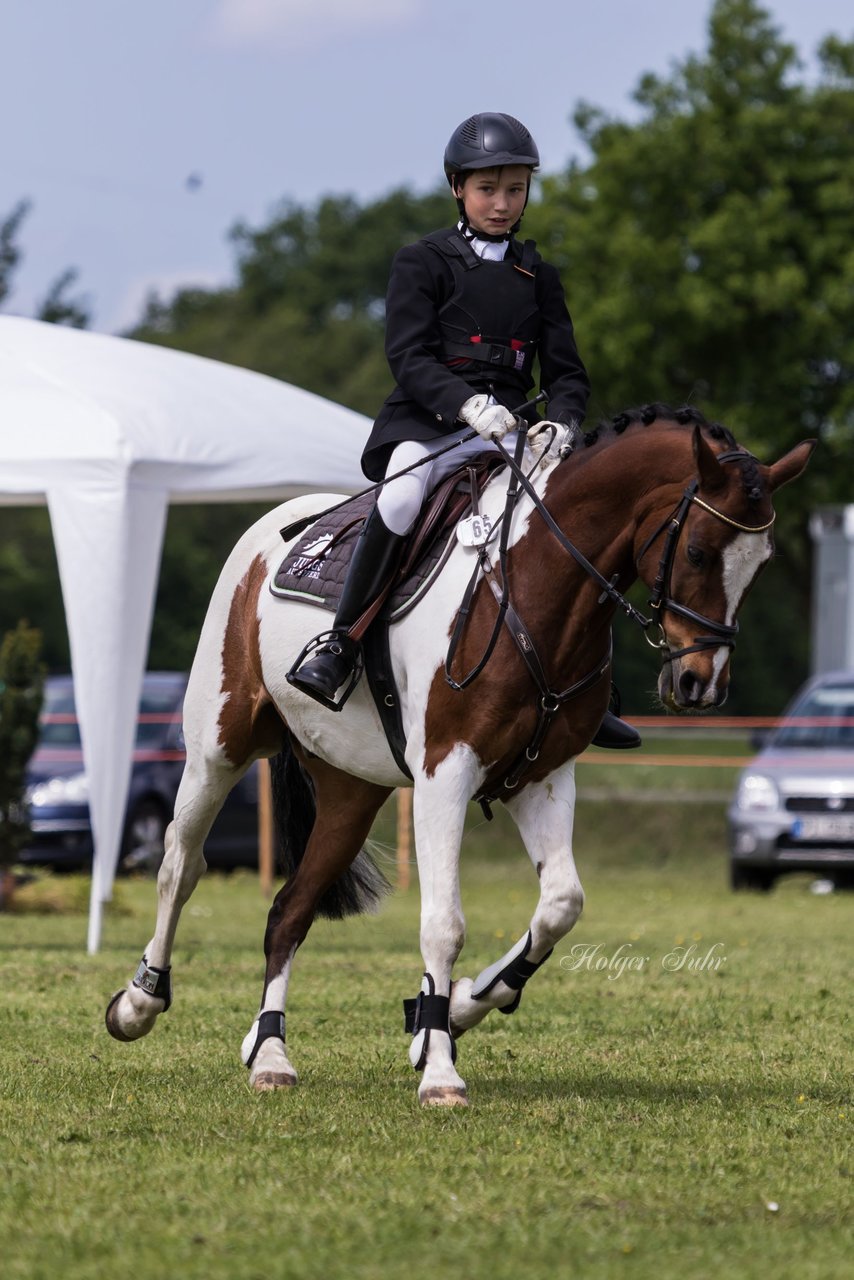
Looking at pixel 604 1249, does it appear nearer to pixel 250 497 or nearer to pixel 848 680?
pixel 250 497

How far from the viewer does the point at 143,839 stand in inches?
770

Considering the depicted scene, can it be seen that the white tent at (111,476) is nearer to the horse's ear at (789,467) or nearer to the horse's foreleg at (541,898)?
the horse's foreleg at (541,898)

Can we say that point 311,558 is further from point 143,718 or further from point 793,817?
point 143,718

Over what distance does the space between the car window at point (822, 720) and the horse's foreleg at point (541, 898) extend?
13.6 m

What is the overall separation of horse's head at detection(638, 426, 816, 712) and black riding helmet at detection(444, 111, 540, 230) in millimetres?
1327

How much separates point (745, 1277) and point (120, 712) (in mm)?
8101

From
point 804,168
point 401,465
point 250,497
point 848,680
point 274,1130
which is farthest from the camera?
point 804,168

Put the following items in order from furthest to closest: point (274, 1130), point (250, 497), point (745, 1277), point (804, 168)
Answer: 1. point (804, 168)
2. point (250, 497)
3. point (274, 1130)
4. point (745, 1277)

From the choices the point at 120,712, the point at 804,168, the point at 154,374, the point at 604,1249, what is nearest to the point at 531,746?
the point at 604,1249

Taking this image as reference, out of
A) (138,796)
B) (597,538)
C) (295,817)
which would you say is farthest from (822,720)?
(597,538)

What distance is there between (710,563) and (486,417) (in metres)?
0.97

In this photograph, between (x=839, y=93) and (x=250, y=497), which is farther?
(x=839, y=93)

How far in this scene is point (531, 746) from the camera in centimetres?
629

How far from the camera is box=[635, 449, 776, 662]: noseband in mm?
5887
